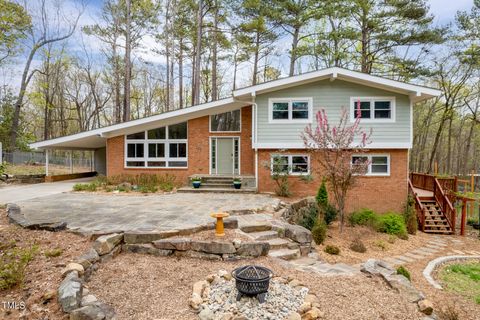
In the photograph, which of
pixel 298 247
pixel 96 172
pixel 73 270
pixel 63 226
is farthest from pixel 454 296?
pixel 96 172

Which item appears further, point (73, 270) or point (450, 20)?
point (450, 20)

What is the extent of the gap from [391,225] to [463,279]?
3564 millimetres

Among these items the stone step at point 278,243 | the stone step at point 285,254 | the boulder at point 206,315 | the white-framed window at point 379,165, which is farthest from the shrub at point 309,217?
the boulder at point 206,315

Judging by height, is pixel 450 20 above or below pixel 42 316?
above

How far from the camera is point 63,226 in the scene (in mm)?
5047

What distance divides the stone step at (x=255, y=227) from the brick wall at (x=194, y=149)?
680cm

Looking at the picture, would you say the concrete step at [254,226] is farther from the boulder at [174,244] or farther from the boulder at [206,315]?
the boulder at [206,315]

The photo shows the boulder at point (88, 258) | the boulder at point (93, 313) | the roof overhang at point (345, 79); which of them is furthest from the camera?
the roof overhang at point (345, 79)

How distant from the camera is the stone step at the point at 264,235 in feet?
17.1

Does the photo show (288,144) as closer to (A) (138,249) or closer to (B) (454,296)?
(B) (454,296)

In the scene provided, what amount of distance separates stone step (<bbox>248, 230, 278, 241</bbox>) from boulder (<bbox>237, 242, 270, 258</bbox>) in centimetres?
57

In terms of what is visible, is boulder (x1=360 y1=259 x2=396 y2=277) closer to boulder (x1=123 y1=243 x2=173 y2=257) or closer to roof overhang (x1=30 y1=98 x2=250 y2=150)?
boulder (x1=123 y1=243 x2=173 y2=257)

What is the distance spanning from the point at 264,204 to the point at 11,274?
19.9ft

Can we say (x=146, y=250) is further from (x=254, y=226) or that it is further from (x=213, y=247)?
(x=254, y=226)
